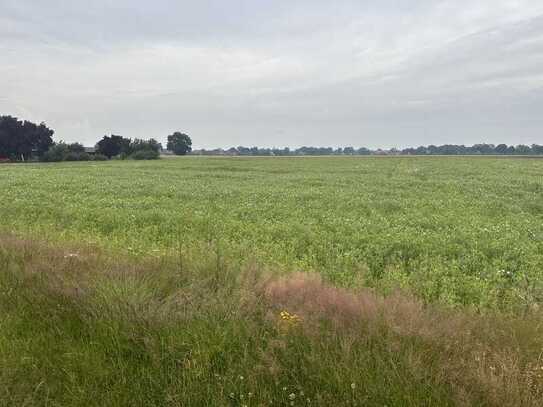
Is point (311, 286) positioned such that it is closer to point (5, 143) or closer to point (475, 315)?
point (475, 315)

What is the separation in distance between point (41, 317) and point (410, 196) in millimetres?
15909

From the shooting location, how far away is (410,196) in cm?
1708

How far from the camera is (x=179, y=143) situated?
404 ft

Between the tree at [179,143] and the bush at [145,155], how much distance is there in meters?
35.9

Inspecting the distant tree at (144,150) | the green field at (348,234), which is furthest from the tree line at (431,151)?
the green field at (348,234)

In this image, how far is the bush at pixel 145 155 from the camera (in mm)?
84375

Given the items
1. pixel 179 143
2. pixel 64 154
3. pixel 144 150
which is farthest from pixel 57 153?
pixel 179 143

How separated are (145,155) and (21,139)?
27534 mm

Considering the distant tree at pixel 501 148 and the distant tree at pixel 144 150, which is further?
the distant tree at pixel 501 148

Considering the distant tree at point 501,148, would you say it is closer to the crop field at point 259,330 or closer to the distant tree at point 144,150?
the distant tree at point 144,150

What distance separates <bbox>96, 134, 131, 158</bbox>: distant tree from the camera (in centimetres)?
9056

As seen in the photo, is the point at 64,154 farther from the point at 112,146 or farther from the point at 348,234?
the point at 348,234

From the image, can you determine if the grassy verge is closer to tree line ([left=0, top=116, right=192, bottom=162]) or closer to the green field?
the green field

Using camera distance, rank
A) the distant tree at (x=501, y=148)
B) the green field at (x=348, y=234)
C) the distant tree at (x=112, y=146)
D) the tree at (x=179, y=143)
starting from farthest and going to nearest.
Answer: the distant tree at (x=501, y=148)
the tree at (x=179, y=143)
the distant tree at (x=112, y=146)
the green field at (x=348, y=234)
